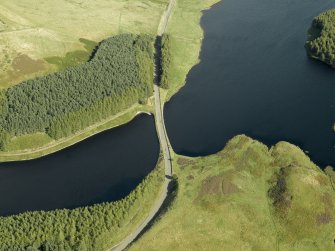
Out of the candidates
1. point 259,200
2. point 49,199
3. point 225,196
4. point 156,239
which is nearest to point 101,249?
point 156,239

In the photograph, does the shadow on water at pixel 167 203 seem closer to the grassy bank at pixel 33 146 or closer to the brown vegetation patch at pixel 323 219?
the brown vegetation patch at pixel 323 219

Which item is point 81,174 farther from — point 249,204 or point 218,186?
point 249,204

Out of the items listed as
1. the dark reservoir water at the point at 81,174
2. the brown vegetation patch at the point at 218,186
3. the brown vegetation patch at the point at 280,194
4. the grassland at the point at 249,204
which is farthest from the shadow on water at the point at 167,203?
the brown vegetation patch at the point at 280,194

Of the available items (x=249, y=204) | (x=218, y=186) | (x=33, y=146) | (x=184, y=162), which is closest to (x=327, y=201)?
(x=249, y=204)

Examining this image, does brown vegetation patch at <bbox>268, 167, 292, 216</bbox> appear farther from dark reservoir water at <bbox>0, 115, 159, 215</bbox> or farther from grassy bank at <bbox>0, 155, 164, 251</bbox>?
dark reservoir water at <bbox>0, 115, 159, 215</bbox>

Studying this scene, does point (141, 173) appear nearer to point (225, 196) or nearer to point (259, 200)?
point (225, 196)

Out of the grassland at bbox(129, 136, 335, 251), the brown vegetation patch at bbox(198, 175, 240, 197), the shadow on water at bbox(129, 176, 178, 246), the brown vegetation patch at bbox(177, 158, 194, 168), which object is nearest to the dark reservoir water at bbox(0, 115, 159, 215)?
the brown vegetation patch at bbox(177, 158, 194, 168)
